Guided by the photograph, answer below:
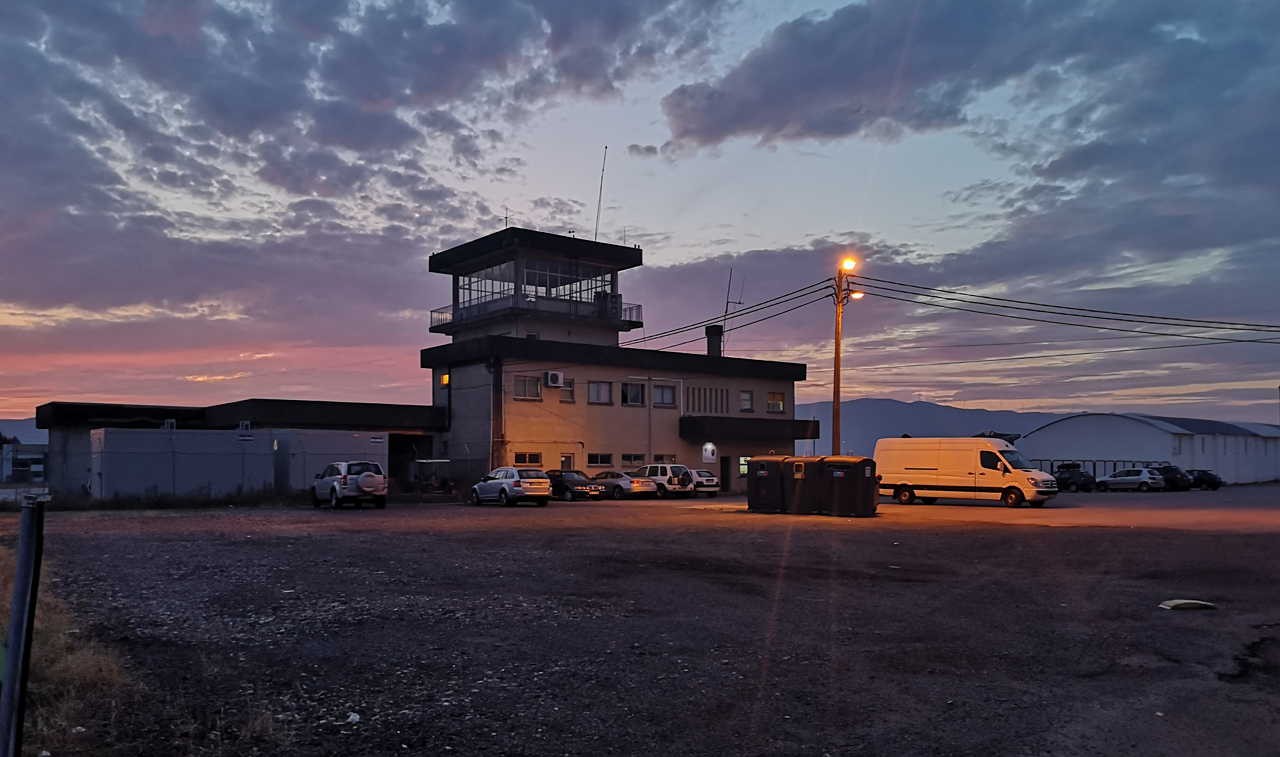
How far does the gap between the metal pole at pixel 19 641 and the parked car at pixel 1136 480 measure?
62085 mm

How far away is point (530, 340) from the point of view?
48688 millimetres

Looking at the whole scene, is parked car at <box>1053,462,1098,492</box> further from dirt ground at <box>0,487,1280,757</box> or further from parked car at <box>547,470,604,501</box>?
dirt ground at <box>0,487,1280,757</box>

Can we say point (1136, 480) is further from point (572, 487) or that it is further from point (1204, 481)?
point (572, 487)

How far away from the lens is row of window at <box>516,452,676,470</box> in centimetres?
4823

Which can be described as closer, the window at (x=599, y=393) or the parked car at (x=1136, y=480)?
the window at (x=599, y=393)

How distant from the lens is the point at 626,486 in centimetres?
4522

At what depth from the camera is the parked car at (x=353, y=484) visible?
3291cm

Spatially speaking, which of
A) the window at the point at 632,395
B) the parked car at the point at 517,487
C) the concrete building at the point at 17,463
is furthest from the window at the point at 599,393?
the concrete building at the point at 17,463

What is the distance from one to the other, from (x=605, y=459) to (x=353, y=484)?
20.6 metres

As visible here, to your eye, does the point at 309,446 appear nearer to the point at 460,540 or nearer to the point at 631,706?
the point at 460,540

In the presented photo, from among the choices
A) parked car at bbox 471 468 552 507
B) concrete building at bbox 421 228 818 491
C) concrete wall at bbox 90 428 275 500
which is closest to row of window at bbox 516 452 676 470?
concrete building at bbox 421 228 818 491

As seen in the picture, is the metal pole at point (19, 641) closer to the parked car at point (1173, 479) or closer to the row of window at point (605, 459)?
the row of window at point (605, 459)

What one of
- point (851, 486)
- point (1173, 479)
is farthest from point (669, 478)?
point (1173, 479)

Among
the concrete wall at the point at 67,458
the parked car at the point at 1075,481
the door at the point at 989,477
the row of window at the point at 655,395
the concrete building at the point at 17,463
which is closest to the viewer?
the door at the point at 989,477
